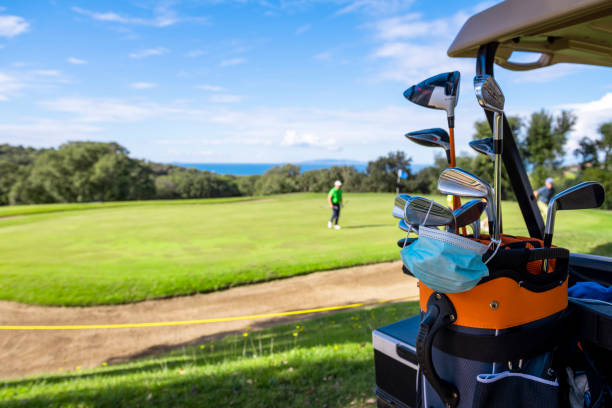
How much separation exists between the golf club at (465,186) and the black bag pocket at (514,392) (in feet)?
1.55

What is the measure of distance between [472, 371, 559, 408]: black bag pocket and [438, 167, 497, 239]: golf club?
18.6 inches

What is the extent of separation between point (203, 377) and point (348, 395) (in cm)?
109

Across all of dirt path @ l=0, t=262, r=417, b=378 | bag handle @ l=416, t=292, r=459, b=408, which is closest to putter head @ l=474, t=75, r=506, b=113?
bag handle @ l=416, t=292, r=459, b=408

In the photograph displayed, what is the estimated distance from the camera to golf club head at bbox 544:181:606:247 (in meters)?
1.25

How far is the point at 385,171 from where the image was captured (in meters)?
42.5

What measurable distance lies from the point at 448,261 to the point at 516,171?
0.98m

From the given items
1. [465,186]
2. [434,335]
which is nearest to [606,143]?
[465,186]

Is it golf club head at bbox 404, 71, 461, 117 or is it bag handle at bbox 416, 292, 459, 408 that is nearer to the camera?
bag handle at bbox 416, 292, 459, 408

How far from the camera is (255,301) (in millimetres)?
6320

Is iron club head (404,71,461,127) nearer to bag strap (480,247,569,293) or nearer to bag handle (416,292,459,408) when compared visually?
bag strap (480,247,569,293)

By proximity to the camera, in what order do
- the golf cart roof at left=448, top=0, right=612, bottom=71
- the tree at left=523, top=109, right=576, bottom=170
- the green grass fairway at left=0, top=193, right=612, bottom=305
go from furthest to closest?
the green grass fairway at left=0, top=193, right=612, bottom=305 → the tree at left=523, top=109, right=576, bottom=170 → the golf cart roof at left=448, top=0, right=612, bottom=71

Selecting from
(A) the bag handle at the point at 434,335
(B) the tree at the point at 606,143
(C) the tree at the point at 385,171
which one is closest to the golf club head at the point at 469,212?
(A) the bag handle at the point at 434,335

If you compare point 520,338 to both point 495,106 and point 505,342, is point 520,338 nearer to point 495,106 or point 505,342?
point 505,342

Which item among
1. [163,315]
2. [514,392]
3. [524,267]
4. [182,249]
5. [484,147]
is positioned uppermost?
[484,147]
